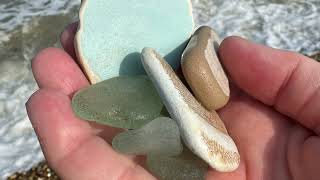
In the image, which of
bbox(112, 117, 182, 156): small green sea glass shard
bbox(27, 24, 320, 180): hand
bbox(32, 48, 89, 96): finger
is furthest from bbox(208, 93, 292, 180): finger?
bbox(32, 48, 89, 96): finger

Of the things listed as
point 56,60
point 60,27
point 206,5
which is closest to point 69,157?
point 56,60

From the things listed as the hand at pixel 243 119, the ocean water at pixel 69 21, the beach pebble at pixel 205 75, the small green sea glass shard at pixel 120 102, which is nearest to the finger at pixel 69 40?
the hand at pixel 243 119

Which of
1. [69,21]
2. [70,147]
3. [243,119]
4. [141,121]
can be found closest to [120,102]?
[141,121]

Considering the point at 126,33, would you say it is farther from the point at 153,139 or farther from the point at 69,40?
the point at 153,139

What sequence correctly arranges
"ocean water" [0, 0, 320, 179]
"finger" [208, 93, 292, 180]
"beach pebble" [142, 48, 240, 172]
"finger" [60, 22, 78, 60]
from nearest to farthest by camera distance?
"beach pebble" [142, 48, 240, 172] → "finger" [208, 93, 292, 180] → "finger" [60, 22, 78, 60] → "ocean water" [0, 0, 320, 179]

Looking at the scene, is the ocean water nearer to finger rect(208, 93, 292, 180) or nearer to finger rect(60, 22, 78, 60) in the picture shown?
finger rect(60, 22, 78, 60)

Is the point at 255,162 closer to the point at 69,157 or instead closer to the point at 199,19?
the point at 69,157

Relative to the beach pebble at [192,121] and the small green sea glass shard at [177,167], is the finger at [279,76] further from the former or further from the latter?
the small green sea glass shard at [177,167]
